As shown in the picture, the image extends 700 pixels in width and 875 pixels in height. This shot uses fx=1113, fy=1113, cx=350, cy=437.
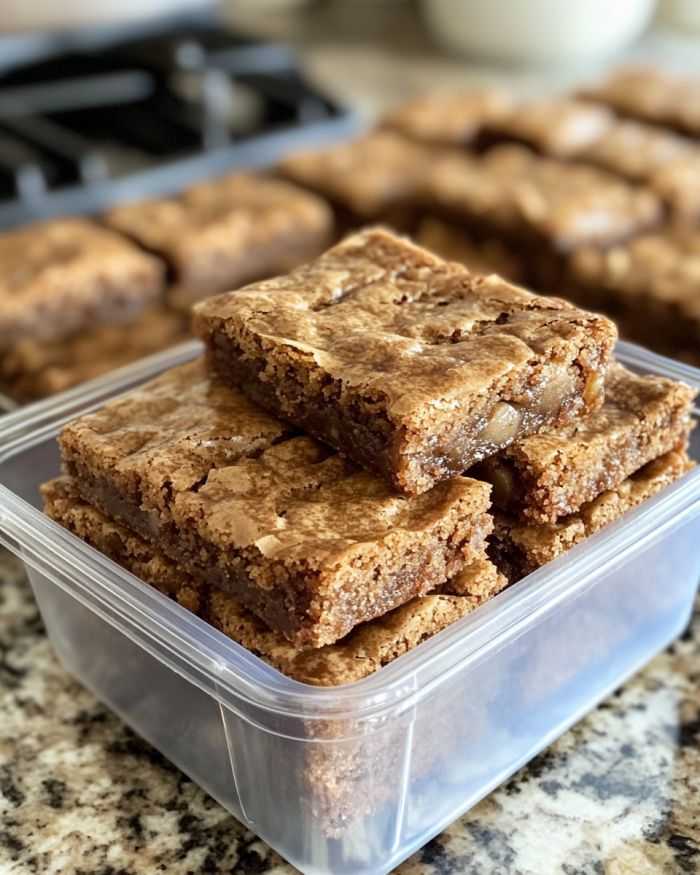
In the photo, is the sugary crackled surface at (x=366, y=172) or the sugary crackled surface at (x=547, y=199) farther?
the sugary crackled surface at (x=366, y=172)

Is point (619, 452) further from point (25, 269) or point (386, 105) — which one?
point (386, 105)

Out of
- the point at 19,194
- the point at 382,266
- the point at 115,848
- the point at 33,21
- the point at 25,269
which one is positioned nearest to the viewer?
the point at 115,848

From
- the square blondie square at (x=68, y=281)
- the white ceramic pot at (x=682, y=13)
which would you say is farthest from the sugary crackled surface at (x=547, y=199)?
the white ceramic pot at (x=682, y=13)

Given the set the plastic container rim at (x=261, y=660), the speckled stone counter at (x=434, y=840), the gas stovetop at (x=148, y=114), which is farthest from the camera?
the gas stovetop at (x=148, y=114)

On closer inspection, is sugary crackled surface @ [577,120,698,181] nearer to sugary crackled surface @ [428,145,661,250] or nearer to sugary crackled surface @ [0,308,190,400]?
sugary crackled surface @ [428,145,661,250]

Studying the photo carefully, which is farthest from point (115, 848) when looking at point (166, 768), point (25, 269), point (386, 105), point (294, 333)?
point (386, 105)

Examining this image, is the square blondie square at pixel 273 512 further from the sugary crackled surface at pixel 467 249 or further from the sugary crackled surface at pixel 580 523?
the sugary crackled surface at pixel 467 249

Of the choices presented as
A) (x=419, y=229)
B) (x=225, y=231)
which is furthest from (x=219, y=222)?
(x=419, y=229)

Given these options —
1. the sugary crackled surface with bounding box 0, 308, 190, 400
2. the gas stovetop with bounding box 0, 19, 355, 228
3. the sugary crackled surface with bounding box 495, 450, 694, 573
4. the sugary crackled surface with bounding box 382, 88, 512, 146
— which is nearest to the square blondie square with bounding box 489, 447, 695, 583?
the sugary crackled surface with bounding box 495, 450, 694, 573
